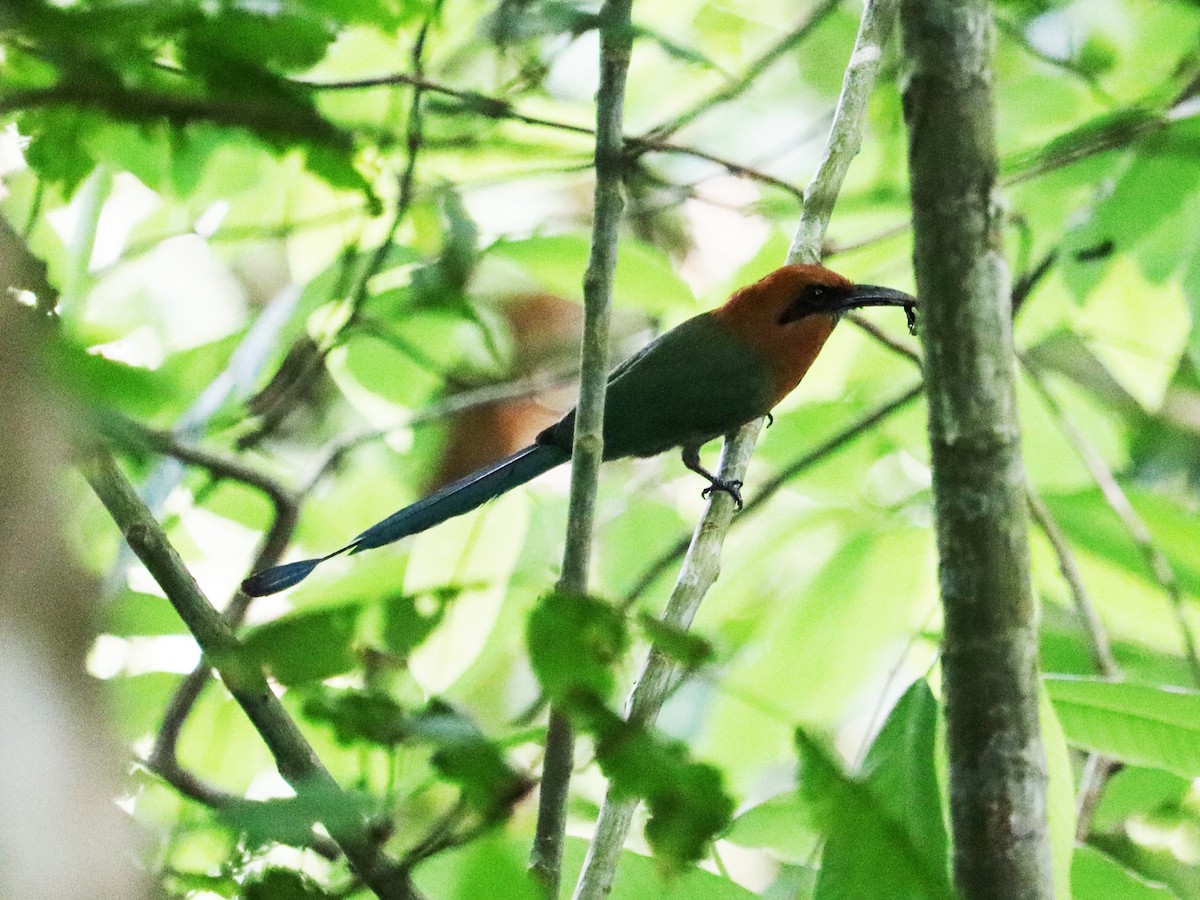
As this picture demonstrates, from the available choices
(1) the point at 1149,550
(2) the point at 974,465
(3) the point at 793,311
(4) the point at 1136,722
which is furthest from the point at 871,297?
(2) the point at 974,465

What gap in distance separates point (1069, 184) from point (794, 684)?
123 centimetres

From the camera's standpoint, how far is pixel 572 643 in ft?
3.14

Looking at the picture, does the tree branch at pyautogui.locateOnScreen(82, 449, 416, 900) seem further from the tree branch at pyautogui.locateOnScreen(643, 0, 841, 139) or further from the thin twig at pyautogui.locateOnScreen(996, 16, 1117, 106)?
the thin twig at pyautogui.locateOnScreen(996, 16, 1117, 106)

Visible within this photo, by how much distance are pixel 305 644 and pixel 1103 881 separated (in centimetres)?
150

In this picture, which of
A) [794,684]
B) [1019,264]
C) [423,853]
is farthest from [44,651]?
[1019,264]

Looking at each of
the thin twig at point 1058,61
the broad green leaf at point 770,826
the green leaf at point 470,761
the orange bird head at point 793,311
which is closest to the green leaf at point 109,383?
the green leaf at point 470,761

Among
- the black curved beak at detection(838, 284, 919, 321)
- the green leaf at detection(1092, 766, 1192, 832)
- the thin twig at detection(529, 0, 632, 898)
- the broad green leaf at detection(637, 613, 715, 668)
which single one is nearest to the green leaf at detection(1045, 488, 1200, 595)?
the green leaf at detection(1092, 766, 1192, 832)

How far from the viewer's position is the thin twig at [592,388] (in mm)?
1463

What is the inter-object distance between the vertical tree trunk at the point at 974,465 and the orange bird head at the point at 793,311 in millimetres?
1598

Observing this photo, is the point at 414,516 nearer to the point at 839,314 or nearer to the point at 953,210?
the point at 839,314

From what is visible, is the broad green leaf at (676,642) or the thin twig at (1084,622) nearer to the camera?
the broad green leaf at (676,642)

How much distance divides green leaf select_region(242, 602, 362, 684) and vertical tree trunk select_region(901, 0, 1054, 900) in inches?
25.5

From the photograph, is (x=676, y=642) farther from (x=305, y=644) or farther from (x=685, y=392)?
(x=685, y=392)

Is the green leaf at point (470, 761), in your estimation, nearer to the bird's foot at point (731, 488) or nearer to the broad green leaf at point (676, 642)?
the broad green leaf at point (676, 642)
